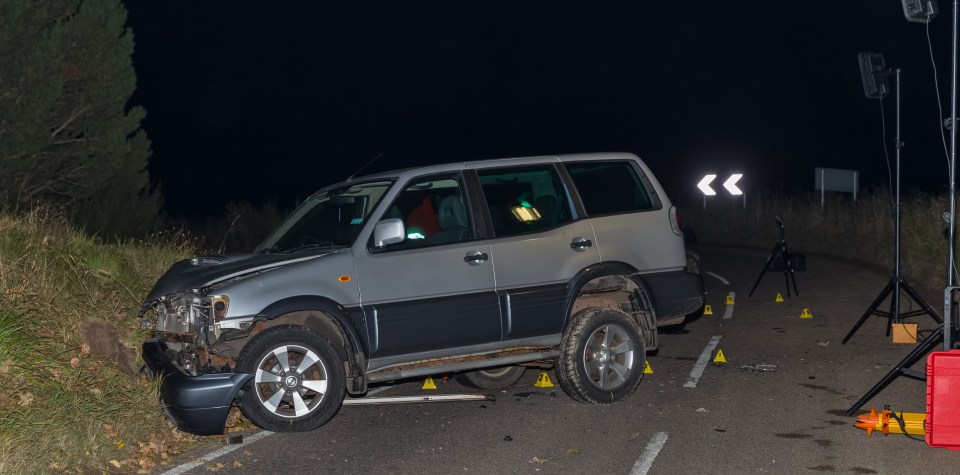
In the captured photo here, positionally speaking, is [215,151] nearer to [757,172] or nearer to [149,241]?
[757,172]

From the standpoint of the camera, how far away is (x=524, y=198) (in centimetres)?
1014

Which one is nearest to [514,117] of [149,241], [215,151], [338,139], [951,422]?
[338,139]

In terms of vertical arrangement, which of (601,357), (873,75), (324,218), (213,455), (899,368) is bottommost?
(213,455)

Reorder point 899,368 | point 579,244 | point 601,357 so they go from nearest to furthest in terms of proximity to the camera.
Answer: point 899,368
point 579,244
point 601,357

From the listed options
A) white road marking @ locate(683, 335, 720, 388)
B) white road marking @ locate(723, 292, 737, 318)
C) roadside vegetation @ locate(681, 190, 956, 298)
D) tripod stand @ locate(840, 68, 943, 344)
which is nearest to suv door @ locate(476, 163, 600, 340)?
white road marking @ locate(683, 335, 720, 388)

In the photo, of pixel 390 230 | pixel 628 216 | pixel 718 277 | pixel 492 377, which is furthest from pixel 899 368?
pixel 718 277

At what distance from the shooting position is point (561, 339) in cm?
989

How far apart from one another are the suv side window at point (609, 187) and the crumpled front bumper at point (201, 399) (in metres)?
3.70

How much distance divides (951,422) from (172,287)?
599cm

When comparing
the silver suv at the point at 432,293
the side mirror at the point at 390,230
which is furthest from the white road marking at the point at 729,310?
the side mirror at the point at 390,230

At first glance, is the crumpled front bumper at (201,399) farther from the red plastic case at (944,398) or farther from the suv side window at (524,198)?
the red plastic case at (944,398)

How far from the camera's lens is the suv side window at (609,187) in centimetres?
1028

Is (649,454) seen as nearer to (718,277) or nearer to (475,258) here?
(475,258)

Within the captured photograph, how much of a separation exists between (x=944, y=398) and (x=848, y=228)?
24166 mm
